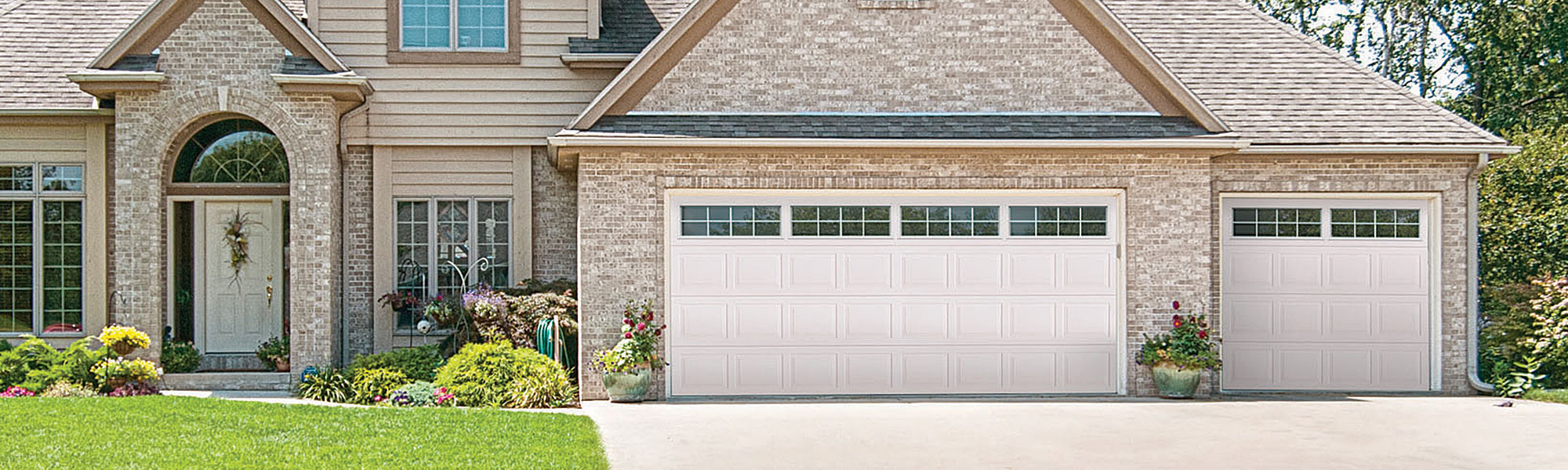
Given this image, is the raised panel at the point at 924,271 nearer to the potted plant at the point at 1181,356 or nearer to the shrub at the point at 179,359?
the potted plant at the point at 1181,356

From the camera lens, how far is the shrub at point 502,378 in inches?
502

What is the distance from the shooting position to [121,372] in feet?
43.4

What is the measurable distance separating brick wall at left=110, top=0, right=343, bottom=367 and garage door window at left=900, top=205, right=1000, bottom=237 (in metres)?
6.08

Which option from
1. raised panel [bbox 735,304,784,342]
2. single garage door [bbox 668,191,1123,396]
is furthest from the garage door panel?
raised panel [bbox 735,304,784,342]

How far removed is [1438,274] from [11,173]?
15.8 metres

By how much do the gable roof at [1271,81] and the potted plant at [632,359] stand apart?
2.51 metres

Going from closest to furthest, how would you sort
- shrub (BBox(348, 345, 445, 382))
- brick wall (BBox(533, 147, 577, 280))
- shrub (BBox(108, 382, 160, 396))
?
shrub (BBox(108, 382, 160, 396)) → shrub (BBox(348, 345, 445, 382)) → brick wall (BBox(533, 147, 577, 280))

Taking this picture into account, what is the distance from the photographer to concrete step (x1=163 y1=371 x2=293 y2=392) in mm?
14188

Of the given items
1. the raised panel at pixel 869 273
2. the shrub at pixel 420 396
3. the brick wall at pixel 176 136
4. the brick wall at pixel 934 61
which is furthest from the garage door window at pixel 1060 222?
the brick wall at pixel 176 136

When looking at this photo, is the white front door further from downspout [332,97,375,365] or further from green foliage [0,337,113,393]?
green foliage [0,337,113,393]

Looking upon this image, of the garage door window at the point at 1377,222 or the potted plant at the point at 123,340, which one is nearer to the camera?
the potted plant at the point at 123,340

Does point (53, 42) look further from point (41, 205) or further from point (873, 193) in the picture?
point (873, 193)

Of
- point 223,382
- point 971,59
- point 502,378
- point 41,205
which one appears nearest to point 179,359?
point 223,382

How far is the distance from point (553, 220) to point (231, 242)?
3.68 metres
